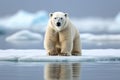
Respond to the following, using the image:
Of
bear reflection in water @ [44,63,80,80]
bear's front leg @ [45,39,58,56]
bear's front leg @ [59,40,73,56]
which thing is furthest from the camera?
bear's front leg @ [45,39,58,56]

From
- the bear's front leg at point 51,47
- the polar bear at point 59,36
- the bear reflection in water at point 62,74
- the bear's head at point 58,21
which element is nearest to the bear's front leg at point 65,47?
the polar bear at point 59,36

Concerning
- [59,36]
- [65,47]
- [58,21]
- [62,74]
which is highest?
[58,21]

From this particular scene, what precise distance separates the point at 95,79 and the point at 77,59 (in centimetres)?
378

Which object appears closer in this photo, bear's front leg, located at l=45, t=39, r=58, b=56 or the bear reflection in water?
the bear reflection in water

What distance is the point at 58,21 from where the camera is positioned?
10.3 m

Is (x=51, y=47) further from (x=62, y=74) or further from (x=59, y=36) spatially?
(x=62, y=74)

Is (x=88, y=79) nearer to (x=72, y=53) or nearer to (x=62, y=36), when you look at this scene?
(x=62, y=36)

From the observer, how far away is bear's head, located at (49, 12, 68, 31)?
1024 cm

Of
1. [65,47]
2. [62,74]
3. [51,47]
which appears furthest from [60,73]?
[51,47]

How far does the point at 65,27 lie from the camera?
10.5 metres

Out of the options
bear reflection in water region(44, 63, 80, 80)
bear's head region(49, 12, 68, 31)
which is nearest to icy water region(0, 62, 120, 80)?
bear reflection in water region(44, 63, 80, 80)

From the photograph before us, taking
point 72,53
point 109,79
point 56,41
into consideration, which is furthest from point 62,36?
point 109,79

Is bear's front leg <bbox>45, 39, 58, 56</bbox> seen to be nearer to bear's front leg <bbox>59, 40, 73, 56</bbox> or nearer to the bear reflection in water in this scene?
bear's front leg <bbox>59, 40, 73, 56</bbox>

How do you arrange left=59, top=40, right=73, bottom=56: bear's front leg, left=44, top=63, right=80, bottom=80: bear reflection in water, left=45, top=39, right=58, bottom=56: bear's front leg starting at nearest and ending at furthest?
left=44, top=63, right=80, bottom=80: bear reflection in water, left=59, top=40, right=73, bottom=56: bear's front leg, left=45, top=39, right=58, bottom=56: bear's front leg
